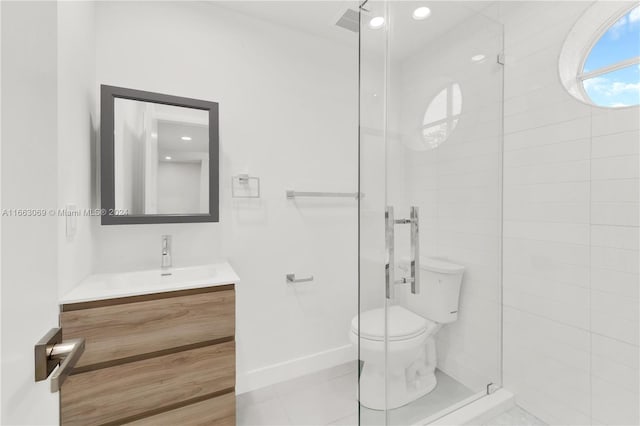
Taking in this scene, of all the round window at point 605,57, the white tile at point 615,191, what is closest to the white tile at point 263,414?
A: the white tile at point 615,191

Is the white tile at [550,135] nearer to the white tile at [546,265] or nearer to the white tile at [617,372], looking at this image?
the white tile at [546,265]

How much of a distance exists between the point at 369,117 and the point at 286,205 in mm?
963

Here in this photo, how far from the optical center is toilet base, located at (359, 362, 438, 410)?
1.31 m

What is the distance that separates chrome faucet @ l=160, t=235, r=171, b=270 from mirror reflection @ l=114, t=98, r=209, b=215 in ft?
0.52

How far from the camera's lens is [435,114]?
1.42 meters

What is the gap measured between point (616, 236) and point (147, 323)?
2.12 metres

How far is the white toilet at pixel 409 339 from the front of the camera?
4.31ft

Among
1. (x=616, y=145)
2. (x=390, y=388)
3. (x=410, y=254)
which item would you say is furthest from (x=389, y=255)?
(x=616, y=145)

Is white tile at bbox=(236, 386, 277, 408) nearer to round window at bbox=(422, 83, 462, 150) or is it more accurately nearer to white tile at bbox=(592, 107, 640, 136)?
round window at bbox=(422, 83, 462, 150)

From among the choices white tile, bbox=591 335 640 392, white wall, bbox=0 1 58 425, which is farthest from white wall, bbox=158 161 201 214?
white tile, bbox=591 335 640 392

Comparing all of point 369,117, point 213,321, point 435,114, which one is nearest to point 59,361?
point 213,321

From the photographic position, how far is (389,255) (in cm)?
127

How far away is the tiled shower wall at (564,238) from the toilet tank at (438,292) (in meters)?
0.40

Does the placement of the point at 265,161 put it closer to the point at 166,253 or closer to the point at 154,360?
the point at 166,253
